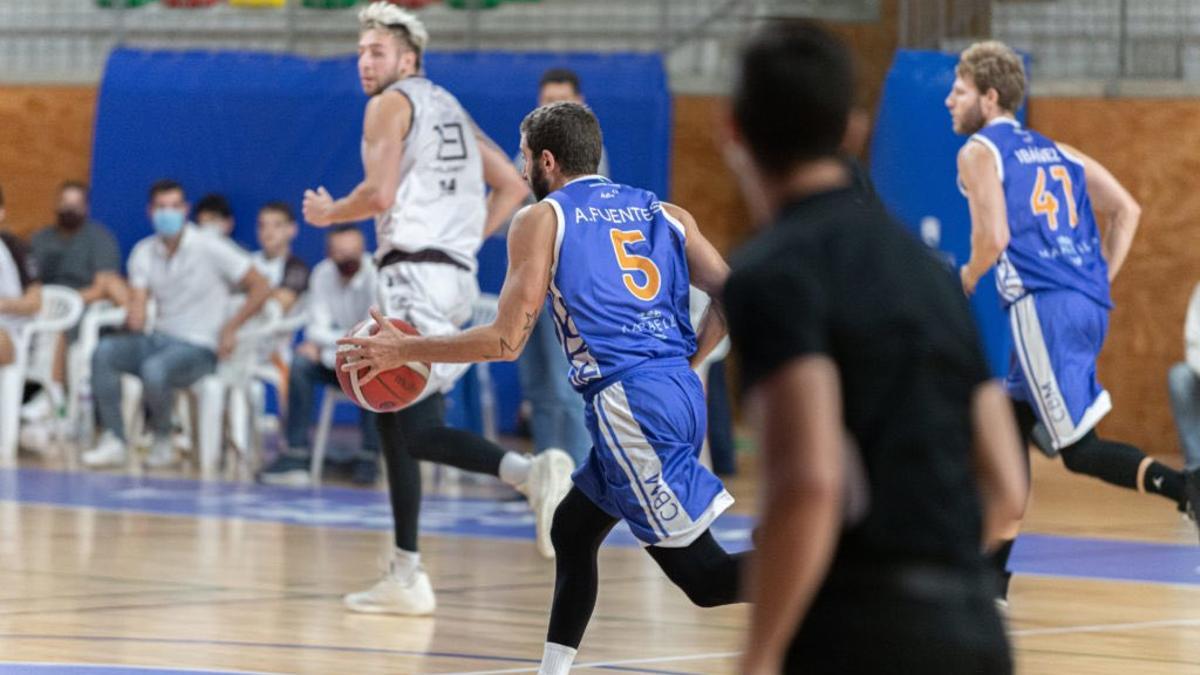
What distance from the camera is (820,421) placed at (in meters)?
2.38

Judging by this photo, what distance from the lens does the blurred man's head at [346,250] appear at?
11.9 metres

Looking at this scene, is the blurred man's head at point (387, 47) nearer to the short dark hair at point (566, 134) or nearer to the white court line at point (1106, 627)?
the short dark hair at point (566, 134)

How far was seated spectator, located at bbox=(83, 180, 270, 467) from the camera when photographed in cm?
1230

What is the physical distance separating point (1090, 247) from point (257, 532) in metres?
4.26

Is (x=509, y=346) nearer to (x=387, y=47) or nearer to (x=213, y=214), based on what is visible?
(x=387, y=47)

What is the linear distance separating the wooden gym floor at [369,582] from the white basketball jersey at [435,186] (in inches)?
52.3

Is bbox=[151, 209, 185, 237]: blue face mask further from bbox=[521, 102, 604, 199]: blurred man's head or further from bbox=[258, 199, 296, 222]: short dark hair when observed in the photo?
bbox=[521, 102, 604, 199]: blurred man's head

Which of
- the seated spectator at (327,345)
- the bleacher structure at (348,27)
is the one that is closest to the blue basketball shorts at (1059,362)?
the seated spectator at (327,345)

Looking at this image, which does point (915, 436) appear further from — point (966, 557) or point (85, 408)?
point (85, 408)

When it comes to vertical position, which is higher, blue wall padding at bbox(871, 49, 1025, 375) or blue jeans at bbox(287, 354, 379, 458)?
blue wall padding at bbox(871, 49, 1025, 375)

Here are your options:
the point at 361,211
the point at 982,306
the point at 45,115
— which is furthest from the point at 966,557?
the point at 45,115

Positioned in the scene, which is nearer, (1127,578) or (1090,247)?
(1090,247)

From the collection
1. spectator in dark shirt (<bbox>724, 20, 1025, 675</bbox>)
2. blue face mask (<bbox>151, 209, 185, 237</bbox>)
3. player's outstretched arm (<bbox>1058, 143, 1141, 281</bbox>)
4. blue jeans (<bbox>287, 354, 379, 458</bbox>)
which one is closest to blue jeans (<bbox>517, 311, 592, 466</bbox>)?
blue jeans (<bbox>287, 354, 379, 458</bbox>)

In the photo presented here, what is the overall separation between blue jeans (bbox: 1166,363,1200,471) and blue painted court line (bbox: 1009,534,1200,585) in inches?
65.0
